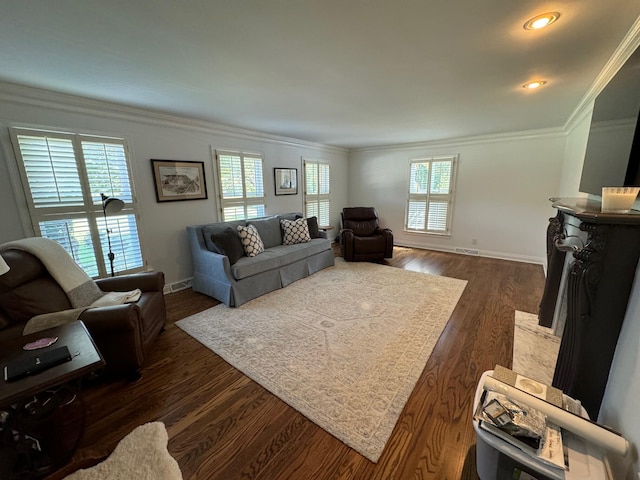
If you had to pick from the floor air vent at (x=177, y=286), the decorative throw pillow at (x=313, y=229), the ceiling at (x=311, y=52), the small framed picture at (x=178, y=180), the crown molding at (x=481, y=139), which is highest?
the ceiling at (x=311, y=52)

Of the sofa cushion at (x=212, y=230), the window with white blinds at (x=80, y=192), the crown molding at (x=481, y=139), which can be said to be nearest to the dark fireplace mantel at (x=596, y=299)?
the sofa cushion at (x=212, y=230)

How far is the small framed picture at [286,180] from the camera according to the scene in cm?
491

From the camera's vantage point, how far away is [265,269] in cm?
345

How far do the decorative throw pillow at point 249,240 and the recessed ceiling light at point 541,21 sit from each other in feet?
10.6

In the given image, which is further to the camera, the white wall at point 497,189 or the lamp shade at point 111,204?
the white wall at point 497,189

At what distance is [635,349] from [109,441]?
2773 mm

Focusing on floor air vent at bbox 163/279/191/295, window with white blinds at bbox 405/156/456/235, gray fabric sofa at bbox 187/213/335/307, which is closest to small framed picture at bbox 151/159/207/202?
gray fabric sofa at bbox 187/213/335/307

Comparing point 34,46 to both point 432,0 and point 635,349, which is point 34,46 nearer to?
point 432,0

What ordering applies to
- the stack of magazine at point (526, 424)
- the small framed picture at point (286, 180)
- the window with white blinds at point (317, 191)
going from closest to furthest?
the stack of magazine at point (526, 424) → the small framed picture at point (286, 180) → the window with white blinds at point (317, 191)

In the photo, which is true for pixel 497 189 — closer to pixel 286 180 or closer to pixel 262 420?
pixel 286 180

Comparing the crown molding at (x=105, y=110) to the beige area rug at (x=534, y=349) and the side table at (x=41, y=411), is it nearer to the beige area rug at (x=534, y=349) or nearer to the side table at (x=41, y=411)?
the side table at (x=41, y=411)

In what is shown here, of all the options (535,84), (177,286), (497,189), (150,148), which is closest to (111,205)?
(150,148)

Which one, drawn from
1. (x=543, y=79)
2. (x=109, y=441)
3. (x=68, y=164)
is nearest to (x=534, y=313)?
(x=543, y=79)

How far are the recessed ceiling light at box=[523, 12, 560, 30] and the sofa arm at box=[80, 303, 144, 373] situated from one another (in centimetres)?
310
